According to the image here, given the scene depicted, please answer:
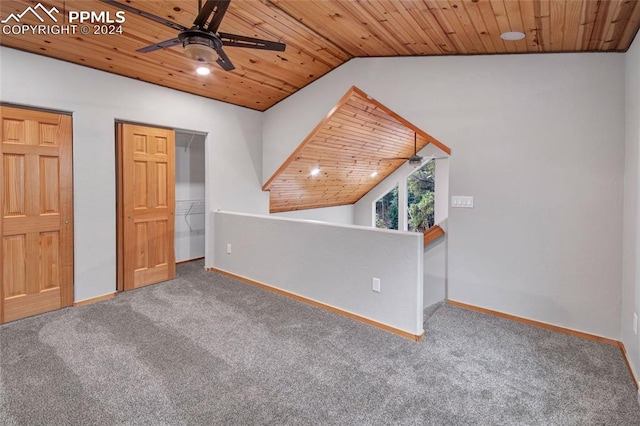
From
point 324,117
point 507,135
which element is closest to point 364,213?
point 324,117

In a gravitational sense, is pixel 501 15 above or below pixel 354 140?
above

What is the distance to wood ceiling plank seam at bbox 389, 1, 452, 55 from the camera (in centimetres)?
239

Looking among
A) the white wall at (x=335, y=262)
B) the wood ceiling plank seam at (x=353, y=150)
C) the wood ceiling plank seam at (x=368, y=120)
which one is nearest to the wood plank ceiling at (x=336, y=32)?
the wood ceiling plank seam at (x=368, y=120)

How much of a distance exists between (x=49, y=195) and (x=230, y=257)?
6.72ft

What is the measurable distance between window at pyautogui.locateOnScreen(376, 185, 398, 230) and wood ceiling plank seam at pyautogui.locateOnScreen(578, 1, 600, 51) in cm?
613

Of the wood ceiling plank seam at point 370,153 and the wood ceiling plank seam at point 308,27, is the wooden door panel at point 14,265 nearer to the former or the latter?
the wood ceiling plank seam at point 308,27

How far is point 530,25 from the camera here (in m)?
2.37

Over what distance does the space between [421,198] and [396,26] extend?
22.1ft

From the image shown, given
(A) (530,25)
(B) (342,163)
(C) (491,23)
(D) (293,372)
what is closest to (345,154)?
(B) (342,163)

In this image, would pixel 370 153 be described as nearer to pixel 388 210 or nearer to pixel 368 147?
pixel 368 147

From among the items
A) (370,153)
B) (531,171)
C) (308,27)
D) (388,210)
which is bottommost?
(388,210)

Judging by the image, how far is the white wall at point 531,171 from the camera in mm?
2662

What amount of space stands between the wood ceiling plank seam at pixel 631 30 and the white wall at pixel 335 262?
6.29 feet

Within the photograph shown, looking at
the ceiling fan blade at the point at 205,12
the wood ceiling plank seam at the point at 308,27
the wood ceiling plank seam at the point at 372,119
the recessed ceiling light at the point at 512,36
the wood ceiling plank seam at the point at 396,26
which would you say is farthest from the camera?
the wood ceiling plank seam at the point at 372,119
